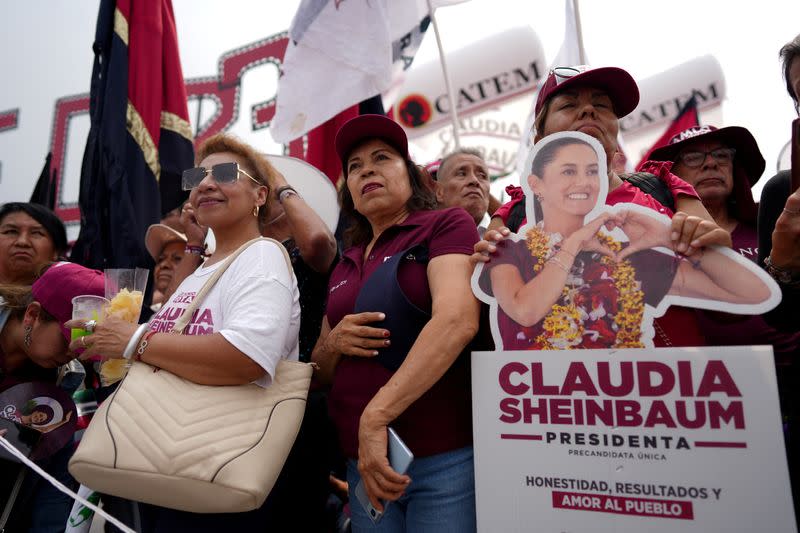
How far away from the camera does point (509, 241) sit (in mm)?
1419

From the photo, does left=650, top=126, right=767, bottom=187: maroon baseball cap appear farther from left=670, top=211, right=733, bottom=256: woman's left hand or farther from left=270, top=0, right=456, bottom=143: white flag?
left=270, top=0, right=456, bottom=143: white flag

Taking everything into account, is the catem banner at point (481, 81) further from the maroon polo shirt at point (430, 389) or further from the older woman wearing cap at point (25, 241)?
the maroon polo shirt at point (430, 389)

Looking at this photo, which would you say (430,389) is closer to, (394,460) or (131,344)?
(394,460)

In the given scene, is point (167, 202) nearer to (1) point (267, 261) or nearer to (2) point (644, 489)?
(1) point (267, 261)

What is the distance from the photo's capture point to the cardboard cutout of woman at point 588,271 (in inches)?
47.2

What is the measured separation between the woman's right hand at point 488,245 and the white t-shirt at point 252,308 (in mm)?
593

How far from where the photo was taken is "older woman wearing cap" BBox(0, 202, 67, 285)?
2865 mm

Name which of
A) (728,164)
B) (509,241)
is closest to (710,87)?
(728,164)


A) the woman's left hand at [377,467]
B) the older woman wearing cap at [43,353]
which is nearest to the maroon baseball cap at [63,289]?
the older woman wearing cap at [43,353]

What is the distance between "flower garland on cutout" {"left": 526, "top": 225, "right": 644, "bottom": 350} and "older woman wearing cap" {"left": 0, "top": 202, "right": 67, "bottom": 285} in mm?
2749

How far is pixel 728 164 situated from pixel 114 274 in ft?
8.66

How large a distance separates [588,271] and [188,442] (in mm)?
1072

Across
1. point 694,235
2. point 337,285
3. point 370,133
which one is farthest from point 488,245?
point 370,133

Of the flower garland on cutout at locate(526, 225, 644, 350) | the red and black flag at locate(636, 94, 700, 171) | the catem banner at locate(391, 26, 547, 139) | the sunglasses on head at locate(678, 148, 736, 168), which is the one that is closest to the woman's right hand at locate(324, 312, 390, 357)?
the flower garland on cutout at locate(526, 225, 644, 350)
